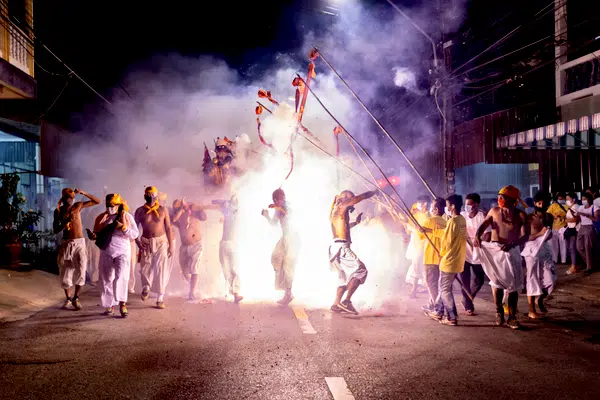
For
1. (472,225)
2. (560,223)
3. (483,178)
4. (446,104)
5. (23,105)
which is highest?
(23,105)

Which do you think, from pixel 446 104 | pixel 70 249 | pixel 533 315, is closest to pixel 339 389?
pixel 533 315

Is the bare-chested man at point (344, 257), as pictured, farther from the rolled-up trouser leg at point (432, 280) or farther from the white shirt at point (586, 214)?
the white shirt at point (586, 214)

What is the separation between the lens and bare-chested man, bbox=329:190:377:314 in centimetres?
809

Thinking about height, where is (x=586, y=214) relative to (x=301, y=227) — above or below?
above

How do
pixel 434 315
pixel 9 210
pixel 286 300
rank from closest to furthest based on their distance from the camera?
pixel 434 315 < pixel 286 300 < pixel 9 210

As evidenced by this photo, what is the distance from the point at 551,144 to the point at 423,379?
482 inches

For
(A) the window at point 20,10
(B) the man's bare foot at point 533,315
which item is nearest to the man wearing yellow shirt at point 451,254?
(B) the man's bare foot at point 533,315

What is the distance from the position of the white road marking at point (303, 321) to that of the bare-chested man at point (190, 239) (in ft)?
7.40

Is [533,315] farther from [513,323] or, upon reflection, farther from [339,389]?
[339,389]

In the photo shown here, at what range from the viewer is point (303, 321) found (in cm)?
733

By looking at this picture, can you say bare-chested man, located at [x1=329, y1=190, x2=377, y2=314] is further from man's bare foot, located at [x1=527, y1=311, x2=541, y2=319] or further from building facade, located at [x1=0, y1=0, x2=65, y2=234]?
building facade, located at [x1=0, y1=0, x2=65, y2=234]

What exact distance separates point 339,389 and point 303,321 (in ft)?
10.2

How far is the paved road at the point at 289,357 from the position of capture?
4.27 metres

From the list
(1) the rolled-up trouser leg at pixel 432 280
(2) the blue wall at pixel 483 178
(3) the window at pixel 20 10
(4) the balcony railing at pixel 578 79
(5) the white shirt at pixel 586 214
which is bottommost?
(1) the rolled-up trouser leg at pixel 432 280
